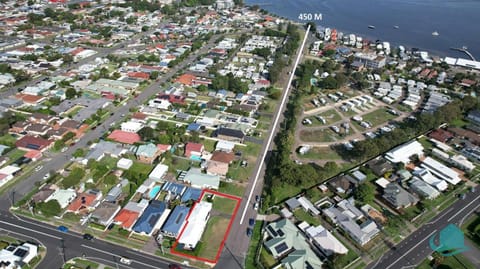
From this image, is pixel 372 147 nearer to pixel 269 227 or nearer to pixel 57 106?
pixel 269 227

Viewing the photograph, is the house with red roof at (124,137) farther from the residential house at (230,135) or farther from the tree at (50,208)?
the tree at (50,208)

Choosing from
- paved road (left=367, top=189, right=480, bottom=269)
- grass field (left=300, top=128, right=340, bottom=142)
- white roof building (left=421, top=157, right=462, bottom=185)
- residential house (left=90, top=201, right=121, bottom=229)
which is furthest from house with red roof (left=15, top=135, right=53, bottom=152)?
white roof building (left=421, top=157, right=462, bottom=185)

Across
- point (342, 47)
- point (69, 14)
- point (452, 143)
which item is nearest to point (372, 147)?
point (452, 143)

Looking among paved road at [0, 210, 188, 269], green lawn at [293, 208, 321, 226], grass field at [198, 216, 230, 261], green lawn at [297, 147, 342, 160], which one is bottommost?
paved road at [0, 210, 188, 269]

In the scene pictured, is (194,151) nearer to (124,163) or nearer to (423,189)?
(124,163)

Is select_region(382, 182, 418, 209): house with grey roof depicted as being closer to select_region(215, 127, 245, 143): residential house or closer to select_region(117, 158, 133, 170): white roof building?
select_region(215, 127, 245, 143): residential house

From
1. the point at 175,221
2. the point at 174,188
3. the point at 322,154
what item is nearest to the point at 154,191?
the point at 174,188

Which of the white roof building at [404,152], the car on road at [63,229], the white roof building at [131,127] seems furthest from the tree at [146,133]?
the white roof building at [404,152]
